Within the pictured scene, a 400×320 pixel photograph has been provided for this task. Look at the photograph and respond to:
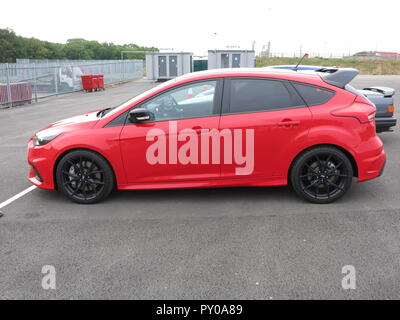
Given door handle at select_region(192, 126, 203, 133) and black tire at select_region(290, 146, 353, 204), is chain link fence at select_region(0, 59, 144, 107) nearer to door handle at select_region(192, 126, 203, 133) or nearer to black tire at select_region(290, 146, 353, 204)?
door handle at select_region(192, 126, 203, 133)

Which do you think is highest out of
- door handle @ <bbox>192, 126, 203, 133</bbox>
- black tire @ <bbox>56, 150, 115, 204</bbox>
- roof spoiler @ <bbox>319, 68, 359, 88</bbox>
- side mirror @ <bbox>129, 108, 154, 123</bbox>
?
roof spoiler @ <bbox>319, 68, 359, 88</bbox>

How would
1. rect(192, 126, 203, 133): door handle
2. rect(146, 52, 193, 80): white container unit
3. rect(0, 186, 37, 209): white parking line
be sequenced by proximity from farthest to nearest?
rect(146, 52, 193, 80): white container unit → rect(0, 186, 37, 209): white parking line → rect(192, 126, 203, 133): door handle

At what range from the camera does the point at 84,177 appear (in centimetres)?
523

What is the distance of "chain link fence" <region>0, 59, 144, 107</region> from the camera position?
59.2ft

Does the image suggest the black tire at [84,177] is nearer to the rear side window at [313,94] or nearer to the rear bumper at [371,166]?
the rear side window at [313,94]

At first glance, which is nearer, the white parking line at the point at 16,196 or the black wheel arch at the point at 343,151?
the black wheel arch at the point at 343,151

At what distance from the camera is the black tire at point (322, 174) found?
16.5ft

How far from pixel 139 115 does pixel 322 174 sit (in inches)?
90.0

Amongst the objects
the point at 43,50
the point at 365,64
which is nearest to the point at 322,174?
the point at 43,50

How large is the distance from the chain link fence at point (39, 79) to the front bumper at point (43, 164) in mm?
13586

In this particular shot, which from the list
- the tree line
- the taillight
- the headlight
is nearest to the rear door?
the taillight

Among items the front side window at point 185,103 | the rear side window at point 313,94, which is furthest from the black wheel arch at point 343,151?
the front side window at point 185,103

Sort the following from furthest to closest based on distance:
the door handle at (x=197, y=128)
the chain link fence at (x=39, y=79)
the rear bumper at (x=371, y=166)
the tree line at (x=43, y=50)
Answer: the tree line at (x=43, y=50), the chain link fence at (x=39, y=79), the rear bumper at (x=371, y=166), the door handle at (x=197, y=128)

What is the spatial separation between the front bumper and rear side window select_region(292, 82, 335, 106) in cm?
311
